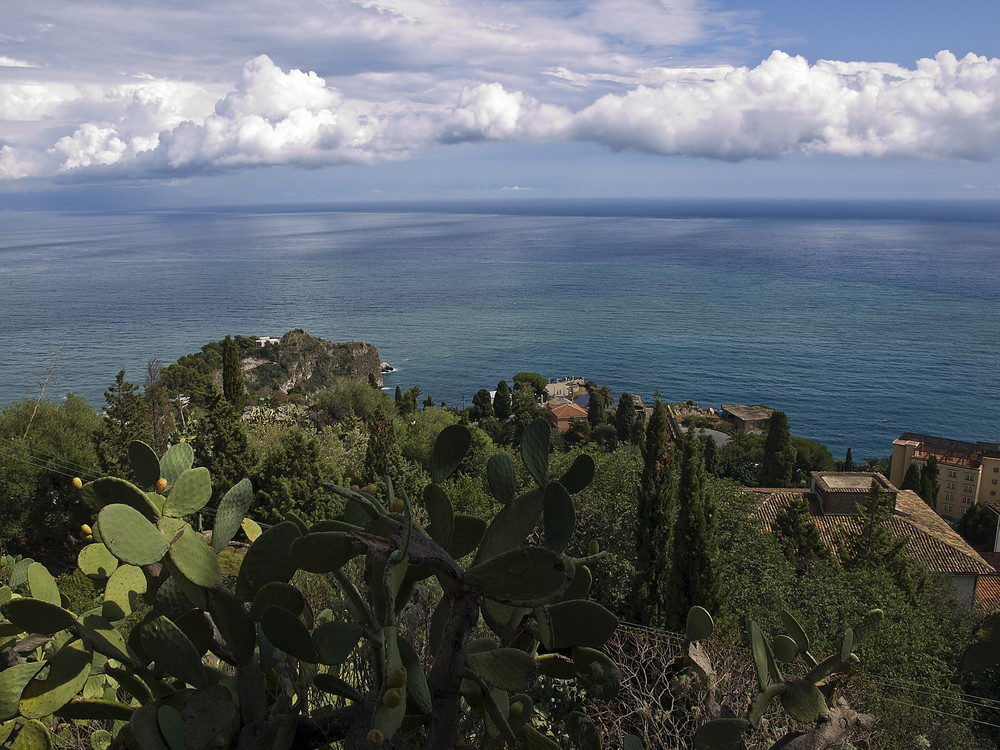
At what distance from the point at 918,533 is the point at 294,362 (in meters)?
35.1

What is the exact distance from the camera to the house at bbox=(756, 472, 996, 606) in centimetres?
1491

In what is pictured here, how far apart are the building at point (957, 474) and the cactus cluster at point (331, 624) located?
2927 cm

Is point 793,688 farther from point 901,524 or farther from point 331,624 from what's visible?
point 901,524

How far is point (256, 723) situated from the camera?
1664 millimetres

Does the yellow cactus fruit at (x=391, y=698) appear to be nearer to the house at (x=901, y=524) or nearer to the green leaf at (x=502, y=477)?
the green leaf at (x=502, y=477)

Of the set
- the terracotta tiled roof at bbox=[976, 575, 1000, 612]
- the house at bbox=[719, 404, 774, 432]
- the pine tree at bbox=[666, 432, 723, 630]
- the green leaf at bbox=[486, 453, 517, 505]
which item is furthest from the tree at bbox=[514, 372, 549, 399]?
the green leaf at bbox=[486, 453, 517, 505]

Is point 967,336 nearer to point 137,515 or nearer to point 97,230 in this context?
point 137,515

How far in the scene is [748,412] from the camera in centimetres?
4112

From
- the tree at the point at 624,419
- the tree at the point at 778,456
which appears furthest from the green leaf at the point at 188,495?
the tree at the point at 624,419

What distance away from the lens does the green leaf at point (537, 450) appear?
1551 mm

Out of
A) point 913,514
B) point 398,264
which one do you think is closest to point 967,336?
point 913,514

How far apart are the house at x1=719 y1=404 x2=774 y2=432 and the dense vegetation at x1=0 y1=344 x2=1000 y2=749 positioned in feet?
79.8

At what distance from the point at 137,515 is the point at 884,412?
159ft

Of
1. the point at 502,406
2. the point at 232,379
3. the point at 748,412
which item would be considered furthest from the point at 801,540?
the point at 748,412
